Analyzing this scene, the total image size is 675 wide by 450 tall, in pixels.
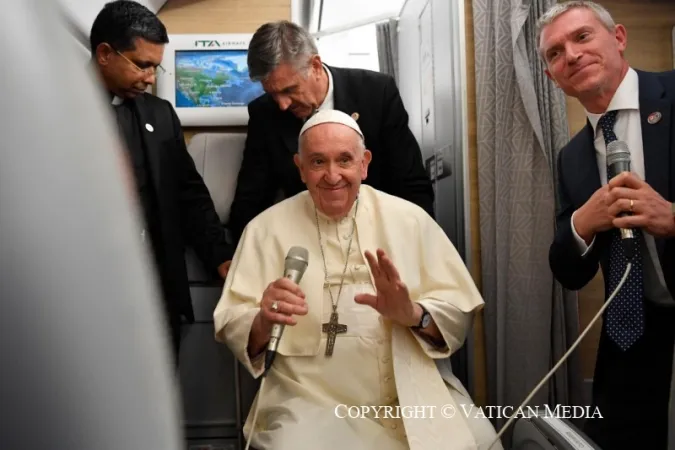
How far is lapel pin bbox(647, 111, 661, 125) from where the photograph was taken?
1.49m

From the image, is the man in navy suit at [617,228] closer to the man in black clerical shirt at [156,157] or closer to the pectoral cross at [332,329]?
the pectoral cross at [332,329]

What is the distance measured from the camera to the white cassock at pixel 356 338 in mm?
1400

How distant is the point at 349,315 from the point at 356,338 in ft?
0.24

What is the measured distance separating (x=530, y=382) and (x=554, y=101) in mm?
1098

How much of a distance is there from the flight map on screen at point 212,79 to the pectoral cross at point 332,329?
154 cm

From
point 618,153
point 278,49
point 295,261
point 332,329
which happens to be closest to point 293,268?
point 295,261

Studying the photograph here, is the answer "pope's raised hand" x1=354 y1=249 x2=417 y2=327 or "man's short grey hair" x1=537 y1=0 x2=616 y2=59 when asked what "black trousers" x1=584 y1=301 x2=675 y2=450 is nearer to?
"pope's raised hand" x1=354 y1=249 x2=417 y2=327

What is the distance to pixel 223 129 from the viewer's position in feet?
9.04

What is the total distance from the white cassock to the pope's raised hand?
149mm

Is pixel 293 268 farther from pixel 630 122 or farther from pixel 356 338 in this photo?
pixel 630 122

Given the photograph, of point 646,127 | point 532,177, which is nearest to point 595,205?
point 646,127

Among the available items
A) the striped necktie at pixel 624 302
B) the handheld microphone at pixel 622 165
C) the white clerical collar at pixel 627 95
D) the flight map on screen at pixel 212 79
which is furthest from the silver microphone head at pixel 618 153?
the flight map on screen at pixel 212 79

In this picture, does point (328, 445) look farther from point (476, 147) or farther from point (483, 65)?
point (483, 65)

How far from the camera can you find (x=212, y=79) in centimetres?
270
